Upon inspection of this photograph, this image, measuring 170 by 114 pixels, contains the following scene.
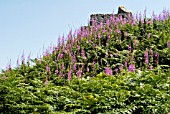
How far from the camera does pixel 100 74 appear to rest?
8891 millimetres

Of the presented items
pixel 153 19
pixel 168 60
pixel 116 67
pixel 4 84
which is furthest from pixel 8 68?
pixel 153 19

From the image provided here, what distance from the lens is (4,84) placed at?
898cm

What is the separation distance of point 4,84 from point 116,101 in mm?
3059

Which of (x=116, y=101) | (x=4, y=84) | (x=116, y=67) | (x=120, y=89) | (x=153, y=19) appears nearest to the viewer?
(x=116, y=101)

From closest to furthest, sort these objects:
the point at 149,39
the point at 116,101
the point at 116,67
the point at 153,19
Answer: the point at 116,101
the point at 116,67
the point at 149,39
the point at 153,19

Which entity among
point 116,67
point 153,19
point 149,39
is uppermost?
point 153,19

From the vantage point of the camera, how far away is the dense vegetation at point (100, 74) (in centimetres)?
719

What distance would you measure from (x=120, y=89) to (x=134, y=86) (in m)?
Result: 0.30

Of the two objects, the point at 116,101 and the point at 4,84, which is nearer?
the point at 116,101

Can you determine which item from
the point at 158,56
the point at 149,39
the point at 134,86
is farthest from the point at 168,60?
the point at 134,86

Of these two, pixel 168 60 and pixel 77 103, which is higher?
pixel 168 60

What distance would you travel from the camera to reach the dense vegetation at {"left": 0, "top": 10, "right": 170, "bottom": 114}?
7.19 m

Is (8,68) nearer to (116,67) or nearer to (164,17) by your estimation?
(116,67)

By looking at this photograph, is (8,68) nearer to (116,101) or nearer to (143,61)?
(143,61)
